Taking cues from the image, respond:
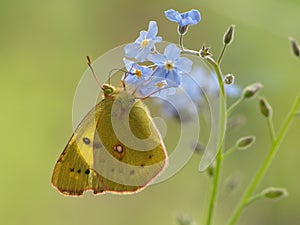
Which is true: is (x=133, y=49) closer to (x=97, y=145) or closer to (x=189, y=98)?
(x=97, y=145)

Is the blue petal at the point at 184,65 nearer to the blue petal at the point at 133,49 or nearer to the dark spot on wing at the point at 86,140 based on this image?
the blue petal at the point at 133,49

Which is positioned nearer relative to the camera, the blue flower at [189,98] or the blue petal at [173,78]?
the blue petal at [173,78]

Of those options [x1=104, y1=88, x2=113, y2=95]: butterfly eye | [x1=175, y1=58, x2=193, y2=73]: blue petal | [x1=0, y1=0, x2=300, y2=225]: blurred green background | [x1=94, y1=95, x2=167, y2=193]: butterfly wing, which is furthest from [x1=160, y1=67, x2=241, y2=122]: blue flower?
[x1=0, y1=0, x2=300, y2=225]: blurred green background

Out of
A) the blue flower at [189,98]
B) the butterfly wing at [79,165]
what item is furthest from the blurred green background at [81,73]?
the butterfly wing at [79,165]

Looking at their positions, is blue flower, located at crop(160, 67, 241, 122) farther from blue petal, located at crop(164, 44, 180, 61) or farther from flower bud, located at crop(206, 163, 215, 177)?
blue petal, located at crop(164, 44, 180, 61)

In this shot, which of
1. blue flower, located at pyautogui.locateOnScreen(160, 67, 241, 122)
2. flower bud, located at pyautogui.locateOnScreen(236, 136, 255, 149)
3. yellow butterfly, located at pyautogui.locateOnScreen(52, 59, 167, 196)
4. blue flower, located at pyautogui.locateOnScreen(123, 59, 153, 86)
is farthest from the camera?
blue flower, located at pyautogui.locateOnScreen(160, 67, 241, 122)

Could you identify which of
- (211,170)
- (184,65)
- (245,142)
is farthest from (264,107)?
(184,65)

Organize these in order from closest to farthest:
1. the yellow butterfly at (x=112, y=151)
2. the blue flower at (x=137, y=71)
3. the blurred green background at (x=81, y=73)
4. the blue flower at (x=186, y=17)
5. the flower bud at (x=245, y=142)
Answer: the blue flower at (x=186, y=17)
the blue flower at (x=137, y=71)
the yellow butterfly at (x=112, y=151)
the flower bud at (x=245, y=142)
the blurred green background at (x=81, y=73)
